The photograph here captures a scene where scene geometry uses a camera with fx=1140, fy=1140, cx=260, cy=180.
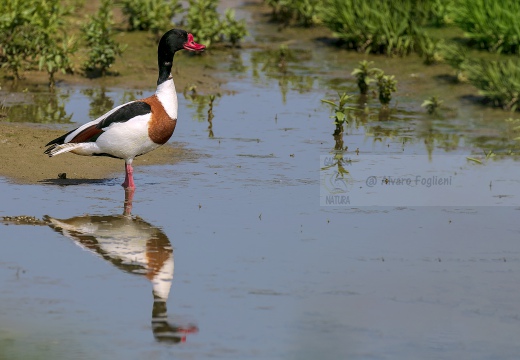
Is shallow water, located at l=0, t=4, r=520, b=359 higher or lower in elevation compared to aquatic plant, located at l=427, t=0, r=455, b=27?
lower

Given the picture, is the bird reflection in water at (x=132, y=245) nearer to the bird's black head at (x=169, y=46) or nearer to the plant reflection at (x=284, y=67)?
the bird's black head at (x=169, y=46)

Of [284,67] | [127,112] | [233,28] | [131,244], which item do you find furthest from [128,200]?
[233,28]

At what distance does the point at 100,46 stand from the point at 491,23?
5486mm

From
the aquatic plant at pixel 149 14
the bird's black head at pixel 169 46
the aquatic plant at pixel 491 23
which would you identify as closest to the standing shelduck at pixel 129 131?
the bird's black head at pixel 169 46

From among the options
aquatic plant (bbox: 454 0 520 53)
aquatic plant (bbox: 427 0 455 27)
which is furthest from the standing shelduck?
aquatic plant (bbox: 427 0 455 27)

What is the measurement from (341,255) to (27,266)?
219 cm

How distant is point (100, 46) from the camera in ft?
48.0

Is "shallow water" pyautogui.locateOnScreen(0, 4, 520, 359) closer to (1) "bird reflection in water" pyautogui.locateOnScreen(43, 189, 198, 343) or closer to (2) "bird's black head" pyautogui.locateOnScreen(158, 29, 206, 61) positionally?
(1) "bird reflection in water" pyautogui.locateOnScreen(43, 189, 198, 343)

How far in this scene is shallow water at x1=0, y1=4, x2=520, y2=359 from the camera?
6363 mm

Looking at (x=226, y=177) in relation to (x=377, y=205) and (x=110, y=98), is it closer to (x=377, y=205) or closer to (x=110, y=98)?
(x=377, y=205)

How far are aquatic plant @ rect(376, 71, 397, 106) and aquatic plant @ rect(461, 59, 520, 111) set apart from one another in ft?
3.41

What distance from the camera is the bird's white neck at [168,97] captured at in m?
9.77

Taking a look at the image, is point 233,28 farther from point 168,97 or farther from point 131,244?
point 131,244

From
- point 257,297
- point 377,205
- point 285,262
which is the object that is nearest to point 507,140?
point 377,205
